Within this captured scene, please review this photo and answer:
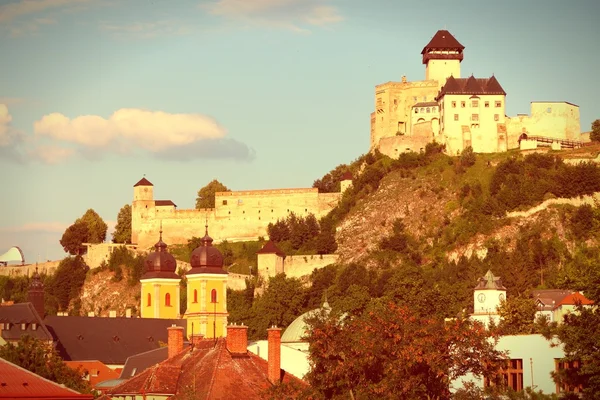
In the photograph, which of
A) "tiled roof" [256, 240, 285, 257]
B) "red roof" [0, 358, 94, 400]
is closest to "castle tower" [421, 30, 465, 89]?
"tiled roof" [256, 240, 285, 257]

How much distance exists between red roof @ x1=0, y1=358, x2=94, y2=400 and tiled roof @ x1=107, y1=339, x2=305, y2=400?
3.03 metres

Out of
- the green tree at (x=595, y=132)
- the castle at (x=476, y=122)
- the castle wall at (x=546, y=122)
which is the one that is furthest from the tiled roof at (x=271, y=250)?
the green tree at (x=595, y=132)

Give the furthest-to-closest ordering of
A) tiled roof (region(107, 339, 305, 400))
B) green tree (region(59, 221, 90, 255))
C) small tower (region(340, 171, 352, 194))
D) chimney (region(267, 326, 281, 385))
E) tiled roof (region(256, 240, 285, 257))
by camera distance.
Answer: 1. green tree (region(59, 221, 90, 255))
2. small tower (region(340, 171, 352, 194))
3. tiled roof (region(256, 240, 285, 257))
4. chimney (region(267, 326, 281, 385))
5. tiled roof (region(107, 339, 305, 400))

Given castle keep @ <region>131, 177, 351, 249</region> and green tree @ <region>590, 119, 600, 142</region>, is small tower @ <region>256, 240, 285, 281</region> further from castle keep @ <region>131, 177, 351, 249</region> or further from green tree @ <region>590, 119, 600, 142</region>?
green tree @ <region>590, 119, 600, 142</region>

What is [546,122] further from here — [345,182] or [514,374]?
[514,374]

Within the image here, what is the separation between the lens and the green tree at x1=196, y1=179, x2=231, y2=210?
164 metres

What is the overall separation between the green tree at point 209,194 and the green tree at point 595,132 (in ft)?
132

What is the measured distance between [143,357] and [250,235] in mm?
54373

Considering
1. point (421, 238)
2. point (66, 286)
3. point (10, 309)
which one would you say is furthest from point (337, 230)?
point (10, 309)

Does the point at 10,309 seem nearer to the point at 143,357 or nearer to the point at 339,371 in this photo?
the point at 143,357

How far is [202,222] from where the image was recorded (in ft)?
504

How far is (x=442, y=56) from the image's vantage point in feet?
500

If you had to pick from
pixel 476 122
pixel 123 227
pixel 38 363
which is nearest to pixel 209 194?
pixel 123 227

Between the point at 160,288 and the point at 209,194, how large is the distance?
42730 millimetres
